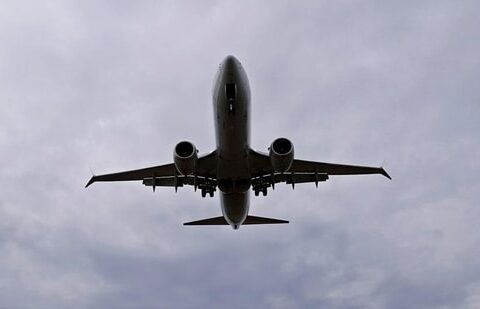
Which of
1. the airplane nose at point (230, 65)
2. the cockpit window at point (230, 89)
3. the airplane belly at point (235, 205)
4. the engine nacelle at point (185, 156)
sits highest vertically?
the airplane nose at point (230, 65)

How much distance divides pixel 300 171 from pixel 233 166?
567 centimetres

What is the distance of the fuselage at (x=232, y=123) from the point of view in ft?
76.1

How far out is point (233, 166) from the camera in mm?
27094

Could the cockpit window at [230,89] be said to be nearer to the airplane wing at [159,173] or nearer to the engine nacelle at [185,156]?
the engine nacelle at [185,156]

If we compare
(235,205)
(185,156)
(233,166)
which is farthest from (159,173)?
(185,156)

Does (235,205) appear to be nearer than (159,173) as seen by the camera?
Yes

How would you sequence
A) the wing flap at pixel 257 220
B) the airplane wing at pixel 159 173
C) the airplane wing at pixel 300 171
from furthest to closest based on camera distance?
the wing flap at pixel 257 220, the airplane wing at pixel 300 171, the airplane wing at pixel 159 173

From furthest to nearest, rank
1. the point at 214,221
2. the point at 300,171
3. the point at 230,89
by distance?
the point at 214,221, the point at 300,171, the point at 230,89

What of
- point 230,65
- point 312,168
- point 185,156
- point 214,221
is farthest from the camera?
point 214,221

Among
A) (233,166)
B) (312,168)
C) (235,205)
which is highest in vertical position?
(312,168)

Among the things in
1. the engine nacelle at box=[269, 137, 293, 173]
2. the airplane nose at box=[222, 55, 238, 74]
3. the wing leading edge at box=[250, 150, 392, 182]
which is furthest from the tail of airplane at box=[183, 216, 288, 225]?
the airplane nose at box=[222, 55, 238, 74]

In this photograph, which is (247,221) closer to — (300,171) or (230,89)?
(300,171)

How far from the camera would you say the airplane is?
23.5 meters

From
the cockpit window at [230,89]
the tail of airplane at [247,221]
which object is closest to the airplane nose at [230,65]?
the cockpit window at [230,89]
